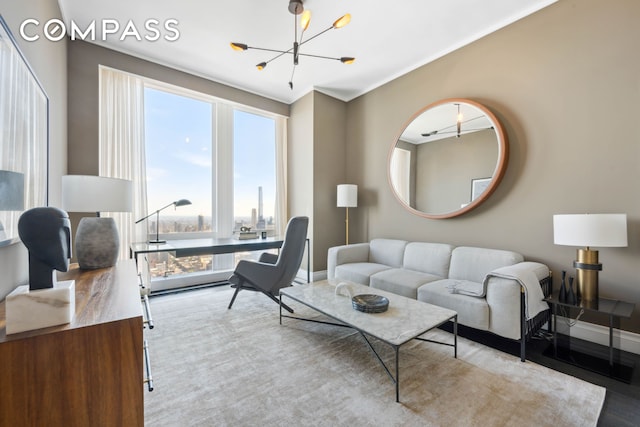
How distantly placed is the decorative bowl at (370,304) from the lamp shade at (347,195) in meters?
2.02

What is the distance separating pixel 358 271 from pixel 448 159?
1696mm

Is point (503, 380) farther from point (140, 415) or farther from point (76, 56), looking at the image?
point (76, 56)

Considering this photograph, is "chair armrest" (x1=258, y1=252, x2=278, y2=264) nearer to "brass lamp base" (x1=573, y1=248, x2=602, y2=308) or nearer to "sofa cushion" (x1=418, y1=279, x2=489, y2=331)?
"sofa cushion" (x1=418, y1=279, x2=489, y2=331)

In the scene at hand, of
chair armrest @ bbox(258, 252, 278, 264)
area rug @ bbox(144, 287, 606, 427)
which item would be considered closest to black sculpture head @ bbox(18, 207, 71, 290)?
area rug @ bbox(144, 287, 606, 427)

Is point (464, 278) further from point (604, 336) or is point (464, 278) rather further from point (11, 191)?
point (11, 191)

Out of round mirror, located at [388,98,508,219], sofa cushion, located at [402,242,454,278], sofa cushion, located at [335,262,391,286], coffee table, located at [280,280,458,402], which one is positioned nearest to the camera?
coffee table, located at [280,280,458,402]

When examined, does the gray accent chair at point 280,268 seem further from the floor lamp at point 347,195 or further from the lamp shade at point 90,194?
the floor lamp at point 347,195

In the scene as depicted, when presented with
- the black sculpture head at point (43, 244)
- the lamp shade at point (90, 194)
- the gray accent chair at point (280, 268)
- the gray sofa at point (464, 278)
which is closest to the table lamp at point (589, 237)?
the gray sofa at point (464, 278)

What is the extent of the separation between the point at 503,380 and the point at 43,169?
3.21 m

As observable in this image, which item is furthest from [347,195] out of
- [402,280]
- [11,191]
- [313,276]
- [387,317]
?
[11,191]

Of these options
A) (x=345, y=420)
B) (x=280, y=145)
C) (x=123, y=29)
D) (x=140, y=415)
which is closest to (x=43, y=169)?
(x=140, y=415)

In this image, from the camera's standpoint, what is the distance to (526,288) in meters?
2.00

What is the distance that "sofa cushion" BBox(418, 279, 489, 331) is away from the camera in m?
2.14

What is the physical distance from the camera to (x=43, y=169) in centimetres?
170
